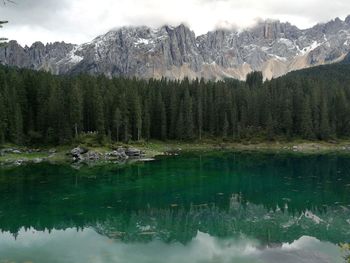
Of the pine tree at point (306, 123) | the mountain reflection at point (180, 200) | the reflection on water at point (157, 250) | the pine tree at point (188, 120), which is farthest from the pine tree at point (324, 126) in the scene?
the reflection on water at point (157, 250)

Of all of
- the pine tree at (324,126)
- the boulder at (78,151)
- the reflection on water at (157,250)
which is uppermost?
the pine tree at (324,126)

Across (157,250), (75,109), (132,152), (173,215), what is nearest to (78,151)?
(132,152)

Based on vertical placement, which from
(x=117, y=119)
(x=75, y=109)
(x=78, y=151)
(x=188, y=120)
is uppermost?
(x=75, y=109)

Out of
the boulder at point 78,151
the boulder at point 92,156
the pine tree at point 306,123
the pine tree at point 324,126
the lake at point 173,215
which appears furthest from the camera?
the pine tree at point 324,126

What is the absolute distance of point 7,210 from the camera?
45312 millimetres

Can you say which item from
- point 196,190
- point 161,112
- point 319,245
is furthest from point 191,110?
point 319,245

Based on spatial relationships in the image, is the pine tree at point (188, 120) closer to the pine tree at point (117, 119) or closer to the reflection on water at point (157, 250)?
the pine tree at point (117, 119)

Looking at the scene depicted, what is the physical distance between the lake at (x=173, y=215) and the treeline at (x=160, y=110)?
34.2 metres

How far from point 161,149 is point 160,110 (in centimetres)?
2007

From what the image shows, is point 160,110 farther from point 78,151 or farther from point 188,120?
point 78,151

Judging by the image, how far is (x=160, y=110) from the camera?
432 feet

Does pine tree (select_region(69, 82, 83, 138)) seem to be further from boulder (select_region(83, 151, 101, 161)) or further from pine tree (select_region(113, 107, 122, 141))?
boulder (select_region(83, 151, 101, 161))

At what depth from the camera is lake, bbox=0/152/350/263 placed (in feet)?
105

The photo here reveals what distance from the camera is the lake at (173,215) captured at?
32.0m
